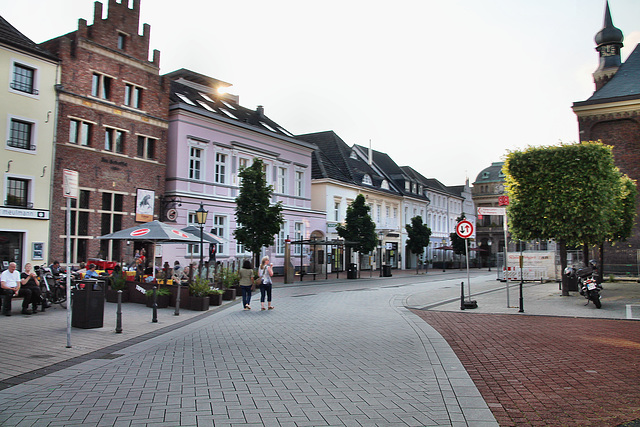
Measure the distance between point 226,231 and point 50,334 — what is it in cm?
2234

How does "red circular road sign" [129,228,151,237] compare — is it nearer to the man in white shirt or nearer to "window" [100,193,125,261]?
the man in white shirt

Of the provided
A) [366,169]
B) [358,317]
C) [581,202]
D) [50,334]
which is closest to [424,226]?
[366,169]

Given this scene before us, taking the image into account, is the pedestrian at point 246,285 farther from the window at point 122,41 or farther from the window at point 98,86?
the window at point 122,41

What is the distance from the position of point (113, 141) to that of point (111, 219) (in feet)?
13.5

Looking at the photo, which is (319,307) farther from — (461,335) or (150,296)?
(461,335)

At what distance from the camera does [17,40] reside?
2130 centimetres

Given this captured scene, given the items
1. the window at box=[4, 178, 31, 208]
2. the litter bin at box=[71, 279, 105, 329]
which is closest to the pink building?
the window at box=[4, 178, 31, 208]

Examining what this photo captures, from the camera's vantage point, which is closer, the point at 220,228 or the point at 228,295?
the point at 228,295

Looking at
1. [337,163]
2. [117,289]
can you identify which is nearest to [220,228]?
[117,289]

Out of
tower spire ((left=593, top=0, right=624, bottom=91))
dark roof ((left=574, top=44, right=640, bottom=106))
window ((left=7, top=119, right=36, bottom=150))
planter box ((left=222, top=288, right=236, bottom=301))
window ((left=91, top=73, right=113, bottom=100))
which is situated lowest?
planter box ((left=222, top=288, right=236, bottom=301))

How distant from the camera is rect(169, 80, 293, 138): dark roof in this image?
1273 inches

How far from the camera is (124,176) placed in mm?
26500

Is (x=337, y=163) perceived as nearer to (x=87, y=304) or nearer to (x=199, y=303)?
(x=199, y=303)

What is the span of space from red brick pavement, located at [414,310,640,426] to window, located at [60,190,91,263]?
18.3 metres
